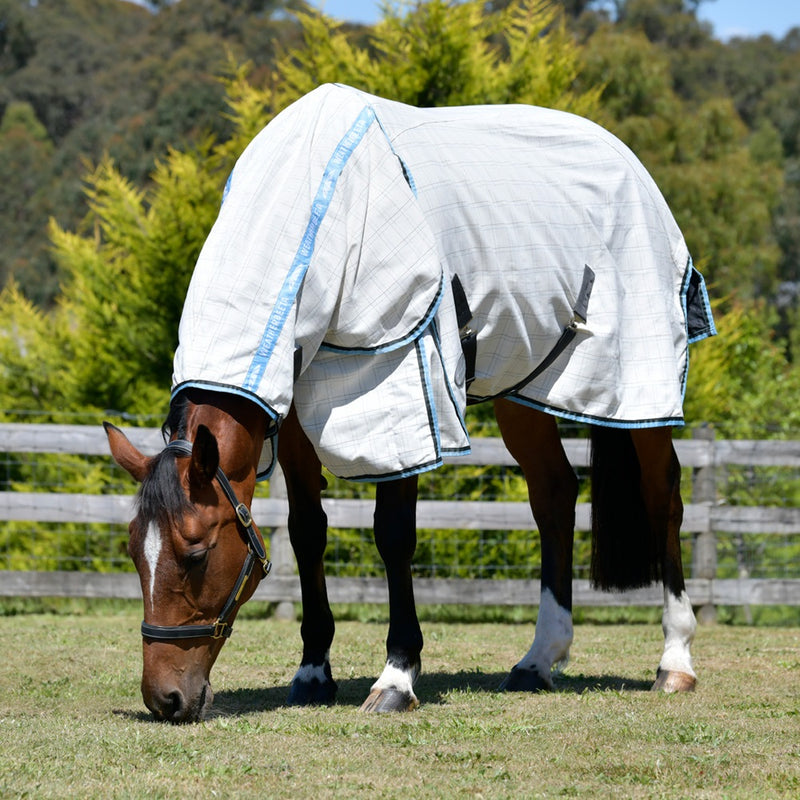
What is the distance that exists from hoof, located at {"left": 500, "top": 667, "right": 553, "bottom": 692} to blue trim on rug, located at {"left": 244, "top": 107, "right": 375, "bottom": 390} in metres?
1.83

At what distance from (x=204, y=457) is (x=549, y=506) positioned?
2.13m

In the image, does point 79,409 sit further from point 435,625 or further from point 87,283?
point 435,625

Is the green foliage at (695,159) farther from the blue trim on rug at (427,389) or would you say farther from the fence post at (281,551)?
the blue trim on rug at (427,389)

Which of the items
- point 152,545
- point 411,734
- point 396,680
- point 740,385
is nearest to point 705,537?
point 740,385

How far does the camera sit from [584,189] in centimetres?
465

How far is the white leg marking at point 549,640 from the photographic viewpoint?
4.67m

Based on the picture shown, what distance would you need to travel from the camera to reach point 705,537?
7.88 meters

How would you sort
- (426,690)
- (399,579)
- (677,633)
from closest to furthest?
(399,579)
(426,690)
(677,633)

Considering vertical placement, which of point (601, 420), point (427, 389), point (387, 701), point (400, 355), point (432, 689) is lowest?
point (432, 689)

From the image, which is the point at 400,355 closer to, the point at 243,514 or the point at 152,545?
the point at 243,514

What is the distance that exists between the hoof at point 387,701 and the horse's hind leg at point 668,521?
1.30 metres

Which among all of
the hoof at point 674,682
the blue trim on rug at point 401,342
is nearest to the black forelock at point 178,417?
the blue trim on rug at point 401,342

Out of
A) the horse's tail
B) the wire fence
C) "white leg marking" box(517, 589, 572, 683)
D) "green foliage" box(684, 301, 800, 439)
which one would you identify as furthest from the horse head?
"green foliage" box(684, 301, 800, 439)

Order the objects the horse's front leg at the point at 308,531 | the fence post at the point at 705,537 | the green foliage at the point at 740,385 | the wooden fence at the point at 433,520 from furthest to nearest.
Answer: the green foliage at the point at 740,385 < the fence post at the point at 705,537 < the wooden fence at the point at 433,520 < the horse's front leg at the point at 308,531
